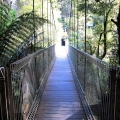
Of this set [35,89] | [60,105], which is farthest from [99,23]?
[35,89]

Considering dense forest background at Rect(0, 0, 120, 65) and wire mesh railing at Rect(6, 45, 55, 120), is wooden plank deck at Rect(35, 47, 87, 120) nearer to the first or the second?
wire mesh railing at Rect(6, 45, 55, 120)

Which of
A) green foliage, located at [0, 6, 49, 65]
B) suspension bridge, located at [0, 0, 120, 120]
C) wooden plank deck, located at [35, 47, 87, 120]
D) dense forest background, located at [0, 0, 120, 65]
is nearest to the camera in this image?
suspension bridge, located at [0, 0, 120, 120]

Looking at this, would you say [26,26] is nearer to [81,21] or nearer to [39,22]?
[39,22]

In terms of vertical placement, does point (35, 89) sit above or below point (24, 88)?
below

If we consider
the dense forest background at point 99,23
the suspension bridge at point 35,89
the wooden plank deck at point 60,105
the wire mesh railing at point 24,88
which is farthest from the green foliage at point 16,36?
the dense forest background at point 99,23

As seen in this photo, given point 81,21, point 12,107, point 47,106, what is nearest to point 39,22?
point 47,106

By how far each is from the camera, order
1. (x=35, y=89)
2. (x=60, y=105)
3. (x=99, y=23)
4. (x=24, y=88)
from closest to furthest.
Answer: (x=24, y=88)
(x=35, y=89)
(x=60, y=105)
(x=99, y=23)

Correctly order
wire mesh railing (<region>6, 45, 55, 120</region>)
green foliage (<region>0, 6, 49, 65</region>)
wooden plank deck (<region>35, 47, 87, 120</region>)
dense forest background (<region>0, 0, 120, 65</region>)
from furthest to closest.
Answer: dense forest background (<region>0, 0, 120, 65</region>) → green foliage (<region>0, 6, 49, 65</region>) → wooden plank deck (<region>35, 47, 87, 120</region>) → wire mesh railing (<region>6, 45, 55, 120</region>)

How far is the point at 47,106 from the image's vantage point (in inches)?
114

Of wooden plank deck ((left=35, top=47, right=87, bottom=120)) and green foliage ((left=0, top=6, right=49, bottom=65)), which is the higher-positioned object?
green foliage ((left=0, top=6, right=49, bottom=65))

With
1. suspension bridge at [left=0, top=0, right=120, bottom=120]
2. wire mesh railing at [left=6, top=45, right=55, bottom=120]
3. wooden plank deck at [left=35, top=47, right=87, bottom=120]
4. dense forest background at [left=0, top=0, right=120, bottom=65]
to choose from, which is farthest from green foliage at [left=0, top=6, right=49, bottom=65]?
dense forest background at [left=0, top=0, right=120, bottom=65]

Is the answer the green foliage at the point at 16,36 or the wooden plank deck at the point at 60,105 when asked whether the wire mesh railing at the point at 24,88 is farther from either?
the green foliage at the point at 16,36

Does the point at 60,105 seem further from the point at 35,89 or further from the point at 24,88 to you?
the point at 24,88

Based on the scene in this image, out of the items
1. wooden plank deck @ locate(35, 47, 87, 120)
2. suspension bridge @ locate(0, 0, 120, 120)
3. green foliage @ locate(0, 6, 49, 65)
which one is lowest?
wooden plank deck @ locate(35, 47, 87, 120)
